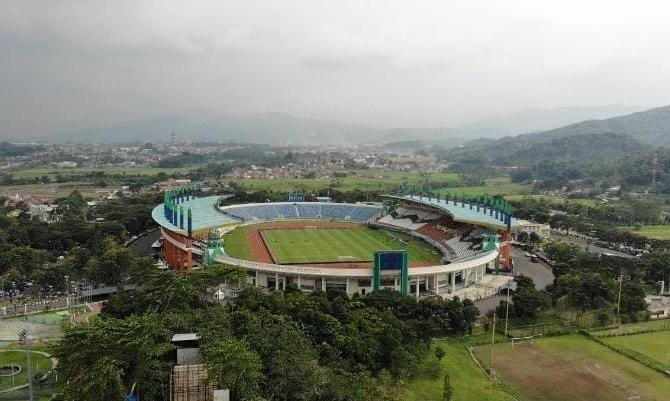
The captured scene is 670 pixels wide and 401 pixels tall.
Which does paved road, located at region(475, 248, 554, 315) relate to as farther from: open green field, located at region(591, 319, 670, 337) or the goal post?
open green field, located at region(591, 319, 670, 337)

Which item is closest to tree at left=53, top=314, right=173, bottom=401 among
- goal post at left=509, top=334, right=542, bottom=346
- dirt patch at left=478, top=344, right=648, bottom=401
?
dirt patch at left=478, top=344, right=648, bottom=401

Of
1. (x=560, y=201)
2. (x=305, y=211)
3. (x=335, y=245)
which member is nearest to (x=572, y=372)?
(x=335, y=245)

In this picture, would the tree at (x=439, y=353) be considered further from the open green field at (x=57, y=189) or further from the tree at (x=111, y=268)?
the open green field at (x=57, y=189)

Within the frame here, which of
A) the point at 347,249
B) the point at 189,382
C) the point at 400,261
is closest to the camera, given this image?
the point at 189,382

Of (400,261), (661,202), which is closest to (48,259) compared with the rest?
(400,261)

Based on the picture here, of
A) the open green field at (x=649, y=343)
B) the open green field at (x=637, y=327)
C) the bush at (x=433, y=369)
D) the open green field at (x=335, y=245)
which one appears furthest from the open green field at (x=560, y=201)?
the bush at (x=433, y=369)

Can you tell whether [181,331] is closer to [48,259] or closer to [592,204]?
[48,259]

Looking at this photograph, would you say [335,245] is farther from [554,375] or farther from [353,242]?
[554,375]
